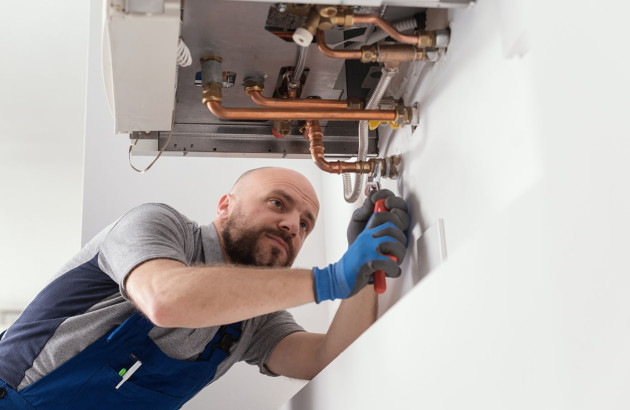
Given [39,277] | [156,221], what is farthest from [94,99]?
[39,277]

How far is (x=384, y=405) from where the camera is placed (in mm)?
761

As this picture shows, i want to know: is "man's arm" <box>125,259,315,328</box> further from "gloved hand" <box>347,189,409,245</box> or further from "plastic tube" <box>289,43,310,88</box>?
"plastic tube" <box>289,43,310,88</box>

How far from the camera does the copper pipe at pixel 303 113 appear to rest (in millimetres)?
1116

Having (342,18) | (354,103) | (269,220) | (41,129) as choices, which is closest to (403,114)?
(354,103)

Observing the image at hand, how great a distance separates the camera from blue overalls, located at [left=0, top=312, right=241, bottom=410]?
4.19 feet

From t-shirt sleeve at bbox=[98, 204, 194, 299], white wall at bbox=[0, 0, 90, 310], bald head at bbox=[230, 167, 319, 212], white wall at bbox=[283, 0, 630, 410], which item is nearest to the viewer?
white wall at bbox=[283, 0, 630, 410]

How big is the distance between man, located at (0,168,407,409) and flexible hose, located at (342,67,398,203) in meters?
0.10

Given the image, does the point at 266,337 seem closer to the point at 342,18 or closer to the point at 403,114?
the point at 403,114

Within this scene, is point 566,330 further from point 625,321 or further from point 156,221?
point 156,221

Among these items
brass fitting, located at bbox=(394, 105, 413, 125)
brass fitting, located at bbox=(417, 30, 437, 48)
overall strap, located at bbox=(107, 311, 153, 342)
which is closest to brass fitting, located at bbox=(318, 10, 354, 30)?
brass fitting, located at bbox=(417, 30, 437, 48)

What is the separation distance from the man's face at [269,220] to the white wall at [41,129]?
1329 mm

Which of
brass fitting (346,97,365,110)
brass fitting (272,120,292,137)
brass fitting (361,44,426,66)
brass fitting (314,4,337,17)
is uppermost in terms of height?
brass fitting (314,4,337,17)

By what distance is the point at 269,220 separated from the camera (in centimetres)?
148

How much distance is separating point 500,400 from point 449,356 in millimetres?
94
